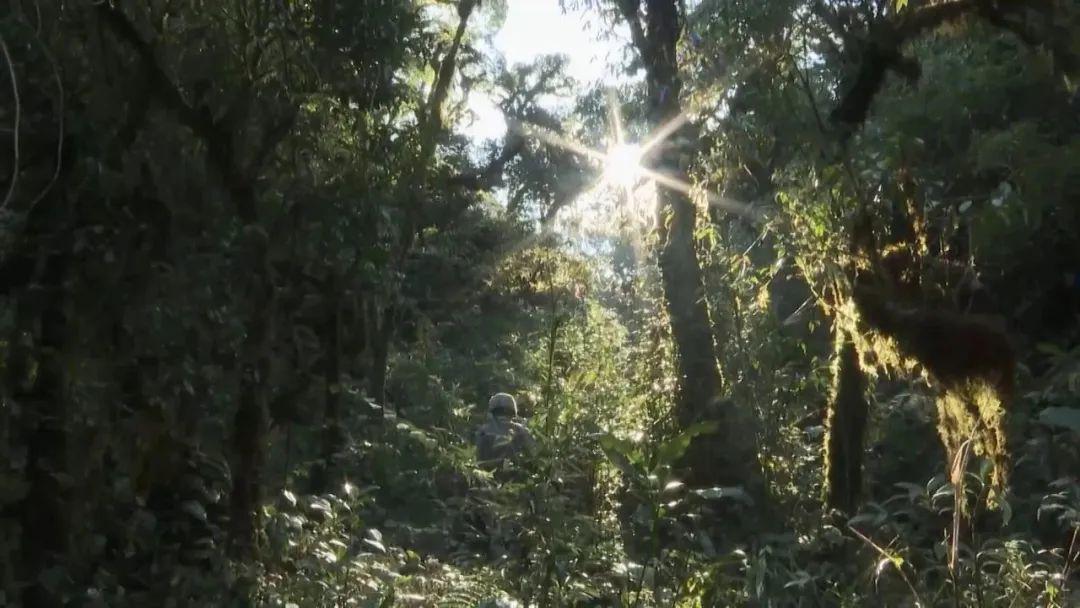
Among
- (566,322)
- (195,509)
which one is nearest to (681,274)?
(566,322)

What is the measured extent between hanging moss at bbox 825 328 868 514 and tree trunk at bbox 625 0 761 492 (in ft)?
3.08

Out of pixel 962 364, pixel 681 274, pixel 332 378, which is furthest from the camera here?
pixel 681 274

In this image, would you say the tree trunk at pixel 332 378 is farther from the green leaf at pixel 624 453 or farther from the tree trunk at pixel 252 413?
the green leaf at pixel 624 453

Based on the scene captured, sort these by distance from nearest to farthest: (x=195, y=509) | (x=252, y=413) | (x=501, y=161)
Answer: (x=195, y=509) → (x=252, y=413) → (x=501, y=161)

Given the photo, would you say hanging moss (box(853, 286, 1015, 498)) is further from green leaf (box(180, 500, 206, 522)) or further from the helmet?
green leaf (box(180, 500, 206, 522))

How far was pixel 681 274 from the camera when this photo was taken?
7.39m

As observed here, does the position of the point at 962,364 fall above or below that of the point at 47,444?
above

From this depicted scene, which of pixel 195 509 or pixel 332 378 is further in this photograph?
pixel 332 378

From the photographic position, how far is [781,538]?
5.51 metres

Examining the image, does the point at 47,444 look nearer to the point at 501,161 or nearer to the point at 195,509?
the point at 195,509

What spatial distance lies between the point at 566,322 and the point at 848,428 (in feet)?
6.06

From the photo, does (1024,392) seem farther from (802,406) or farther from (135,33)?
(135,33)

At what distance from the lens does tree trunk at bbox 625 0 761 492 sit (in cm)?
698

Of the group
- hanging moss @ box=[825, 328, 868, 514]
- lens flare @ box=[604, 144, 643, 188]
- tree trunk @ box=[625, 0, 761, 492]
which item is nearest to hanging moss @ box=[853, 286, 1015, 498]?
hanging moss @ box=[825, 328, 868, 514]
